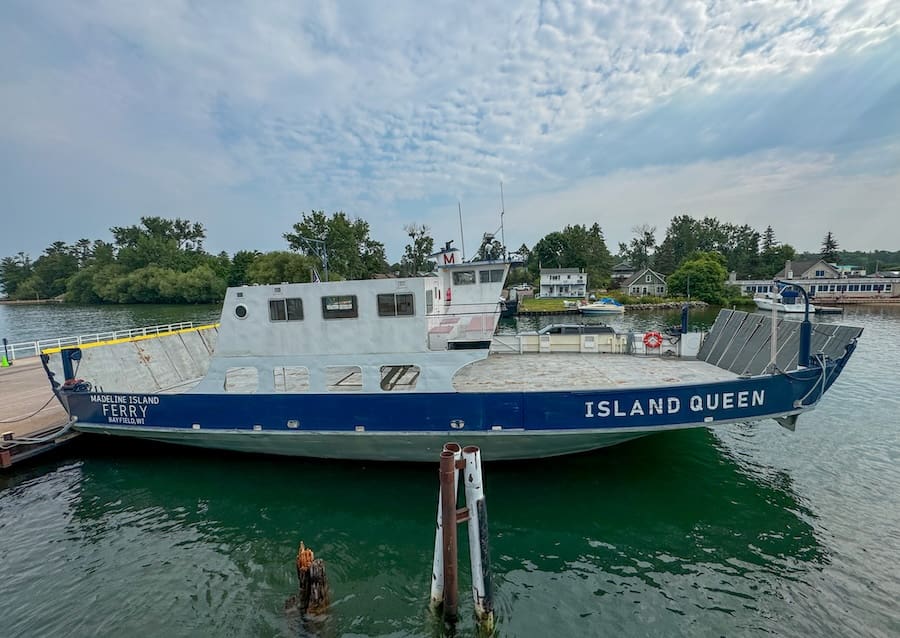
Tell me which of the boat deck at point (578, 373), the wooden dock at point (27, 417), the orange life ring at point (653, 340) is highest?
the orange life ring at point (653, 340)

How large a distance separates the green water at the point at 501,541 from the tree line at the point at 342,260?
50.8 meters

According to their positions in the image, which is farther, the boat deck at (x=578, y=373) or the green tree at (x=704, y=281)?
the green tree at (x=704, y=281)

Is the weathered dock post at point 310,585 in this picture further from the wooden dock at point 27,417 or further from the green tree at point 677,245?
the green tree at point 677,245

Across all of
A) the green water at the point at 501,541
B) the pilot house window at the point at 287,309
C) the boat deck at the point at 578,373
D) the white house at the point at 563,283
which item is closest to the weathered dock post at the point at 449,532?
the green water at the point at 501,541

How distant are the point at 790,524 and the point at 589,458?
3.87 meters

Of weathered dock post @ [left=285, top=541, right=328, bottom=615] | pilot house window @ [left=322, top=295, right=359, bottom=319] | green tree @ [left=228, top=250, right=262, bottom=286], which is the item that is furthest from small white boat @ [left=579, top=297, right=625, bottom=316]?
green tree @ [left=228, top=250, right=262, bottom=286]

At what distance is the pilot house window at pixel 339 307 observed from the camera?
30.2 feet

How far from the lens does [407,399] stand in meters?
8.55

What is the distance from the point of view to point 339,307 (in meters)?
9.24

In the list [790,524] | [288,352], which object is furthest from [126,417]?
[790,524]

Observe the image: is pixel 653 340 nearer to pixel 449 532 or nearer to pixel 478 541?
pixel 478 541

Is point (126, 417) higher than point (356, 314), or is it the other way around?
point (356, 314)

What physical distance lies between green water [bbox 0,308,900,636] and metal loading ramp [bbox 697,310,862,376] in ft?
8.19

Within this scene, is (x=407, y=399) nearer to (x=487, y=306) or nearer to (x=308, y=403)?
(x=308, y=403)
